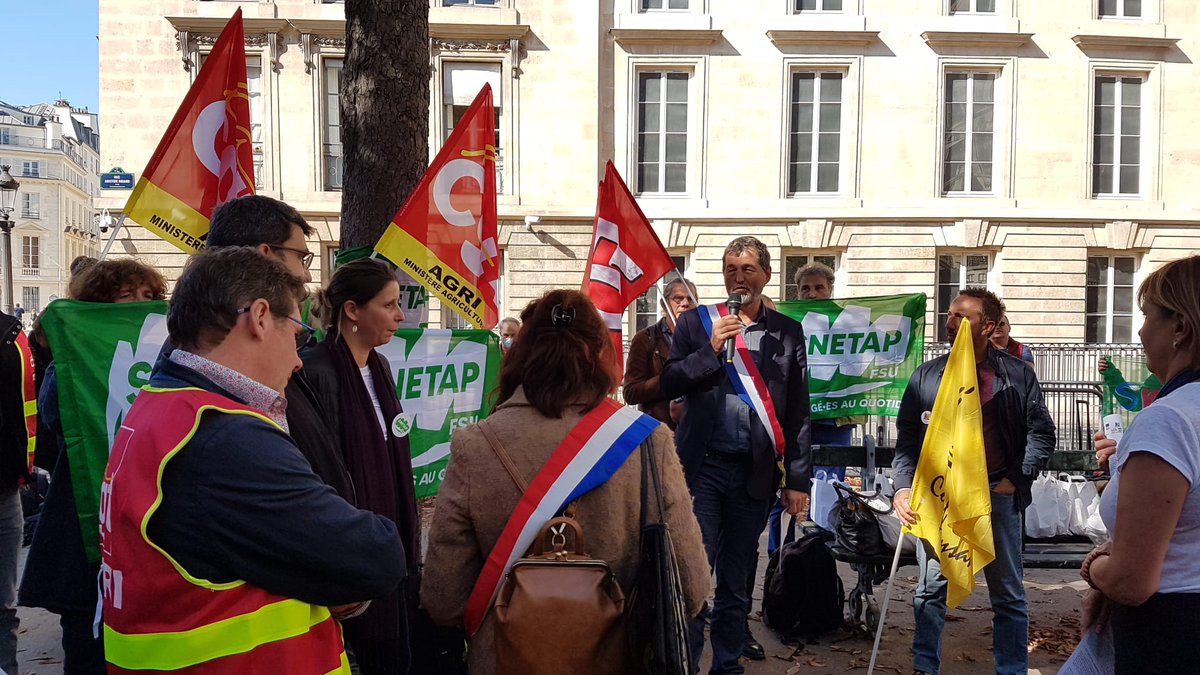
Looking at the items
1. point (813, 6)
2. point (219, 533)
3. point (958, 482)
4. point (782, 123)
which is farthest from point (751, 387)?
point (813, 6)

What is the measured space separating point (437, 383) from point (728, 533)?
2.09 meters

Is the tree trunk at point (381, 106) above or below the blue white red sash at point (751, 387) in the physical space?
above

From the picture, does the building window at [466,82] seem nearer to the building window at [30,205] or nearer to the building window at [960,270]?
the building window at [960,270]

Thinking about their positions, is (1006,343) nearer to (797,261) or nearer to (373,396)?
(373,396)

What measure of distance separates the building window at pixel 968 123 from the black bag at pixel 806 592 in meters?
16.6

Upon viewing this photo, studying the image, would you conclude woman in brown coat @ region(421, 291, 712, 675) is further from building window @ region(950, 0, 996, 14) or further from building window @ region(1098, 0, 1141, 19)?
building window @ region(1098, 0, 1141, 19)

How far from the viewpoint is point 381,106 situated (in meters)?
5.62

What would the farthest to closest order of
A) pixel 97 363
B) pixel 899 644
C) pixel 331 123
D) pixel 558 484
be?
pixel 331 123 < pixel 899 644 < pixel 97 363 < pixel 558 484

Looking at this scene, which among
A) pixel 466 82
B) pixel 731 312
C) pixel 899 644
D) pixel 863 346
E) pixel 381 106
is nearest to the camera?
pixel 731 312

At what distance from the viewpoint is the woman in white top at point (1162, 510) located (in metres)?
2.13

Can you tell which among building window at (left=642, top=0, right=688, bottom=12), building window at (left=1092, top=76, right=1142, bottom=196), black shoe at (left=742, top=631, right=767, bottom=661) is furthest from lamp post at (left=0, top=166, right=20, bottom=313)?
building window at (left=1092, top=76, right=1142, bottom=196)

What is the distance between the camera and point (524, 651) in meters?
2.20

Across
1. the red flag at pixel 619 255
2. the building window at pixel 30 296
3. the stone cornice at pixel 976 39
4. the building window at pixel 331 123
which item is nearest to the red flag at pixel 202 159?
the red flag at pixel 619 255

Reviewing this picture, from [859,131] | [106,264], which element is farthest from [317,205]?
[106,264]
